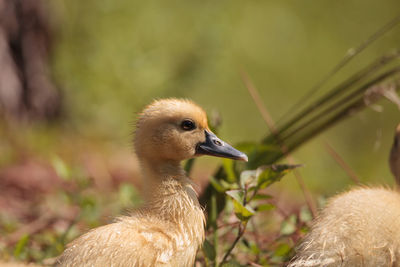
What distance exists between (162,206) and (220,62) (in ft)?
14.3

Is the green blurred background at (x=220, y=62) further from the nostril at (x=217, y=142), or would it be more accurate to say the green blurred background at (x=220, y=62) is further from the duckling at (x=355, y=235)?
the duckling at (x=355, y=235)

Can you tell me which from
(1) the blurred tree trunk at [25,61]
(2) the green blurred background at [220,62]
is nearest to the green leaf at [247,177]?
(2) the green blurred background at [220,62]

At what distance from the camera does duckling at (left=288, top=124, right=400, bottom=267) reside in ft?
4.60

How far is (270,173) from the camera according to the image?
5.74ft

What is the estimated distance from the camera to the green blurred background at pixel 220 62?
443cm

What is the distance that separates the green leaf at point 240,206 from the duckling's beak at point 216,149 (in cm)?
13

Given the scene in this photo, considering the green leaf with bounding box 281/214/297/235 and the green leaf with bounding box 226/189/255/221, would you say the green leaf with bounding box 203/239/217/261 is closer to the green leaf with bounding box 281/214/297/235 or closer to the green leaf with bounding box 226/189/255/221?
the green leaf with bounding box 226/189/255/221

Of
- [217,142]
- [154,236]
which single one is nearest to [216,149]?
[217,142]

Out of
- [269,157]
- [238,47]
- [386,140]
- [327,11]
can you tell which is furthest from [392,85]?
[327,11]

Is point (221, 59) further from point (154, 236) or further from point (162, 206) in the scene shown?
point (154, 236)

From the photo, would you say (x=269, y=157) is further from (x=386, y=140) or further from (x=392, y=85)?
(x=386, y=140)

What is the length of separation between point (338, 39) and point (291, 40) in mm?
640

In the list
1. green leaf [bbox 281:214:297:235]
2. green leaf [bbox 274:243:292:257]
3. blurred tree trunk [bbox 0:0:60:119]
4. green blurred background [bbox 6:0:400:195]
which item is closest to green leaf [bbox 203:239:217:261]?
green leaf [bbox 274:243:292:257]

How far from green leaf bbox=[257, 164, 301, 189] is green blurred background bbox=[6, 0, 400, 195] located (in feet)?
4.66
